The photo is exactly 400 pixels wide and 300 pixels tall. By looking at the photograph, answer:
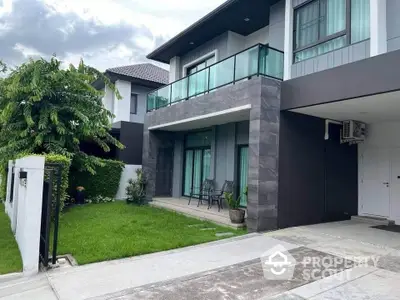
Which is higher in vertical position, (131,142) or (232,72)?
(232,72)

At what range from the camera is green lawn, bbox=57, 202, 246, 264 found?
5.47 m

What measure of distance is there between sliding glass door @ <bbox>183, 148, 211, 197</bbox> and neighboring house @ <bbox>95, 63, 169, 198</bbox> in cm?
218

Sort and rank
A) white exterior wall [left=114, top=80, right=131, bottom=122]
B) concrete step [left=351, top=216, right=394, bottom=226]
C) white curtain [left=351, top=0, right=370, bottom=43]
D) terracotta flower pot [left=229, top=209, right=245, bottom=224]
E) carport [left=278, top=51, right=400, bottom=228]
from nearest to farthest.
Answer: carport [left=278, top=51, right=400, bottom=228] → white curtain [left=351, top=0, right=370, bottom=43] → terracotta flower pot [left=229, top=209, right=245, bottom=224] → concrete step [left=351, top=216, right=394, bottom=226] → white exterior wall [left=114, top=80, right=131, bottom=122]

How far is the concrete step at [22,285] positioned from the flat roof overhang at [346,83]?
5957mm

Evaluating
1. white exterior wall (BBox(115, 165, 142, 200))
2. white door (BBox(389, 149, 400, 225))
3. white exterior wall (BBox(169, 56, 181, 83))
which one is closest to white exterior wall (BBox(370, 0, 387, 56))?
white door (BBox(389, 149, 400, 225))

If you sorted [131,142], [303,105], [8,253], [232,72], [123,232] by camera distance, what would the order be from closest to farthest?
[8,253], [123,232], [303,105], [232,72], [131,142]

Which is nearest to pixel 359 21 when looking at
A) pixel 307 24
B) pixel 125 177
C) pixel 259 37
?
pixel 307 24

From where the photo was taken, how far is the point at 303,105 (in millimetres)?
6980

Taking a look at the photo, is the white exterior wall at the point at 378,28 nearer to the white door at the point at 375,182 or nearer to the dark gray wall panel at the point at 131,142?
the white door at the point at 375,182

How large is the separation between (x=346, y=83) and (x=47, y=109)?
314 inches

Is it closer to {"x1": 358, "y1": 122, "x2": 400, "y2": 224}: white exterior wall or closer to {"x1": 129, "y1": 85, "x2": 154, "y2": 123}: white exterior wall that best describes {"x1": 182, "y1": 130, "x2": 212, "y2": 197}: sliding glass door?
{"x1": 129, "y1": 85, "x2": 154, "y2": 123}: white exterior wall

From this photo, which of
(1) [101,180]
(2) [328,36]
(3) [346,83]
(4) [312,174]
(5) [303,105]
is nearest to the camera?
(3) [346,83]

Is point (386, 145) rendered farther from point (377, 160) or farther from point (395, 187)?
point (395, 187)

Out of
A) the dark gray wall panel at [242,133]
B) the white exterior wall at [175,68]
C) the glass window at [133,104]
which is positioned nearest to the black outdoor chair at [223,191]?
the dark gray wall panel at [242,133]
